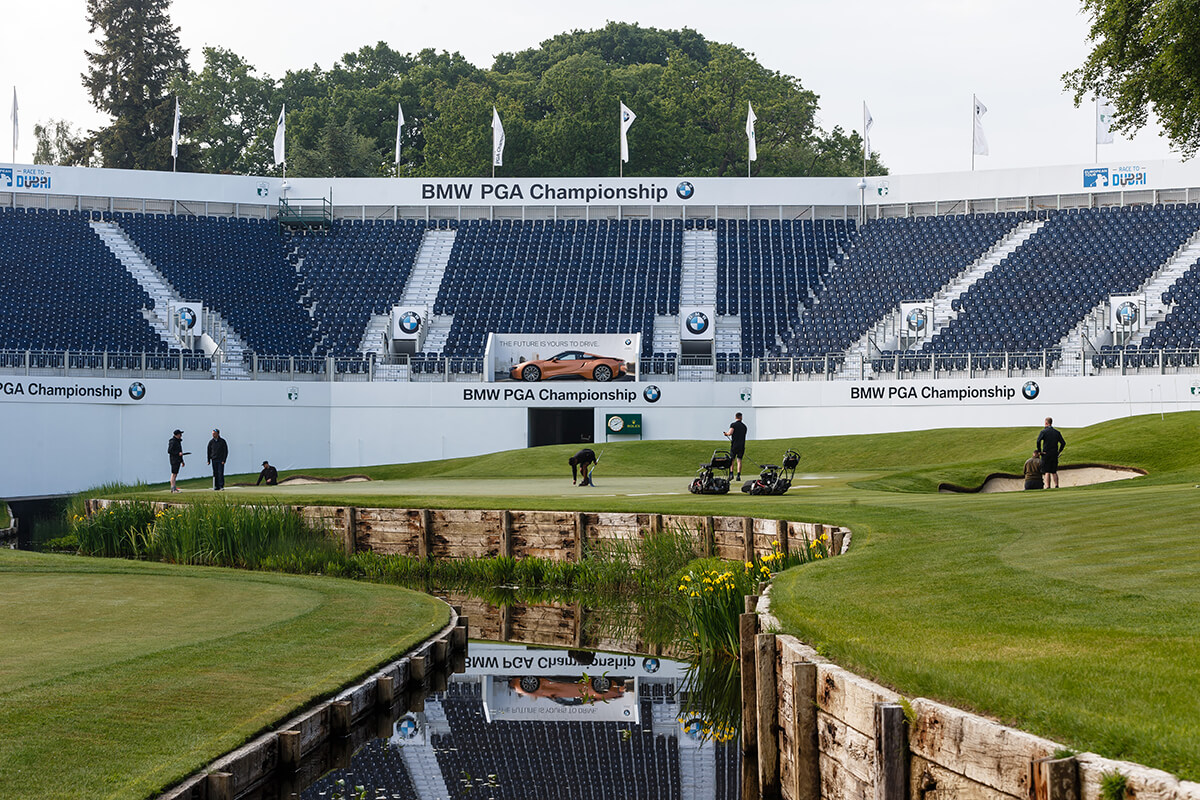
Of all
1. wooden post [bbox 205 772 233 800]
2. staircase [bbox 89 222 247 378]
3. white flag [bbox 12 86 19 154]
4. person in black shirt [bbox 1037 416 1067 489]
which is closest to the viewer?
wooden post [bbox 205 772 233 800]

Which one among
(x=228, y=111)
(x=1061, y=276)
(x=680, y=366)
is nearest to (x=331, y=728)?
(x=680, y=366)

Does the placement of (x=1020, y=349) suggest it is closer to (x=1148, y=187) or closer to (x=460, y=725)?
(x=1148, y=187)

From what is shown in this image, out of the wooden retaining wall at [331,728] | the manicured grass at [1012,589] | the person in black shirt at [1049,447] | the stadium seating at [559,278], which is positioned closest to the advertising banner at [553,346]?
the stadium seating at [559,278]

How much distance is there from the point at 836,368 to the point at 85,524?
28.0 metres

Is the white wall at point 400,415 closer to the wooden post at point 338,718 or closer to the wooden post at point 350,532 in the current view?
the wooden post at point 350,532

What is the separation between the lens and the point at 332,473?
141 ft

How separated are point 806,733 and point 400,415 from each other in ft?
131

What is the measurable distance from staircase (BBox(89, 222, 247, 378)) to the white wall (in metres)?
1.96

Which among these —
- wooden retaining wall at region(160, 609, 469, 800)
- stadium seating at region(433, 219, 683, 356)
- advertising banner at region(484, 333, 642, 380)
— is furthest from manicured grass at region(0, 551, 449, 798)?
stadium seating at region(433, 219, 683, 356)

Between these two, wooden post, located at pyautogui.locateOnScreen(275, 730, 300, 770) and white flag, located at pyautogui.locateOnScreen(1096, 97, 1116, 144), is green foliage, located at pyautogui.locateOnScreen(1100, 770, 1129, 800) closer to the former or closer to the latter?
wooden post, located at pyautogui.locateOnScreen(275, 730, 300, 770)

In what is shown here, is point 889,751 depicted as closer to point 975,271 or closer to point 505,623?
point 505,623

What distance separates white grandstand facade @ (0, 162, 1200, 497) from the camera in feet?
149

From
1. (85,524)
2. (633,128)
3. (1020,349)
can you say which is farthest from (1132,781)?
(633,128)

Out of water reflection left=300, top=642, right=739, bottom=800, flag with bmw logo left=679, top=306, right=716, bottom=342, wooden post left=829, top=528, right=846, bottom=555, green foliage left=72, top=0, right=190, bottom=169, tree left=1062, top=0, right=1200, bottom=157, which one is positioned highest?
green foliage left=72, top=0, right=190, bottom=169
